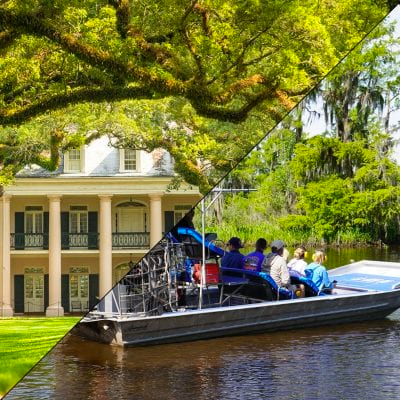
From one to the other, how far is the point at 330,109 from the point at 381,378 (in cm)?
214

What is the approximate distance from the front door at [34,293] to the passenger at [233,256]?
32cm

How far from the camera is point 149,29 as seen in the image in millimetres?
1151

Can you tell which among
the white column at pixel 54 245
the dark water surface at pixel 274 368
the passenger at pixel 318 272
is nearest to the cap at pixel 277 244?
the passenger at pixel 318 272

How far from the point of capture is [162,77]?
1.17 metres

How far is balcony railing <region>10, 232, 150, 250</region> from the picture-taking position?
1088 millimetres

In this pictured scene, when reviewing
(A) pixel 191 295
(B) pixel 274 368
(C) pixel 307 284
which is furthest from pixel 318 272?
(B) pixel 274 368

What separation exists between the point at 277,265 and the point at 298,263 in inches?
3.7

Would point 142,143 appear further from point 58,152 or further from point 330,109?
point 330,109

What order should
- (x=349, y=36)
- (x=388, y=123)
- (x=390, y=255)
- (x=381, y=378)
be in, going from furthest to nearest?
(x=381, y=378), (x=390, y=255), (x=388, y=123), (x=349, y=36)

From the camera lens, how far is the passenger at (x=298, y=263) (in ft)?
5.22

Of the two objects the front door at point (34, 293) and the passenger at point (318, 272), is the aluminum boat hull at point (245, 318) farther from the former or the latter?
the front door at point (34, 293)

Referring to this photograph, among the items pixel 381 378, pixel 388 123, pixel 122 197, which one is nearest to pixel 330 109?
pixel 388 123

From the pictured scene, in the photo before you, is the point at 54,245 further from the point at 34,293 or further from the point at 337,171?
the point at 337,171

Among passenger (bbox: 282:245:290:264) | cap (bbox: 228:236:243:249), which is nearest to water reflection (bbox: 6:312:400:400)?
passenger (bbox: 282:245:290:264)
